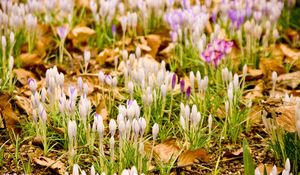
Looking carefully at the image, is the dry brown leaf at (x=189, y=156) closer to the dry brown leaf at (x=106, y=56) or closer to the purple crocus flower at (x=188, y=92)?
the purple crocus flower at (x=188, y=92)

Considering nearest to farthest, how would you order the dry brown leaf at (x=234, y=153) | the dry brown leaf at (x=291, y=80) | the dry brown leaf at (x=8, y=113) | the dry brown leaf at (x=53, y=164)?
the dry brown leaf at (x=53, y=164)
the dry brown leaf at (x=234, y=153)
the dry brown leaf at (x=8, y=113)
the dry brown leaf at (x=291, y=80)

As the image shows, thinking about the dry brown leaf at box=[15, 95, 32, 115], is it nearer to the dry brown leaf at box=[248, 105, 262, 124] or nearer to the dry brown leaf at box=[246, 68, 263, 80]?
the dry brown leaf at box=[248, 105, 262, 124]

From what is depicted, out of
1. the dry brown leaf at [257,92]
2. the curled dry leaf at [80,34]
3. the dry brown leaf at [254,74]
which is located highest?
the curled dry leaf at [80,34]

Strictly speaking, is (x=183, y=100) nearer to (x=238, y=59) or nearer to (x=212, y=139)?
(x=212, y=139)

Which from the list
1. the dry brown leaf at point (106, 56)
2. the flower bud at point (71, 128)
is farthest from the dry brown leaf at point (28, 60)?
the flower bud at point (71, 128)

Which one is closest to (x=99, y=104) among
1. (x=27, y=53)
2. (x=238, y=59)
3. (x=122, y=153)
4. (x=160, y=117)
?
(x=160, y=117)

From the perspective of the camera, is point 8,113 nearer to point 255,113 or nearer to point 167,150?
point 167,150
